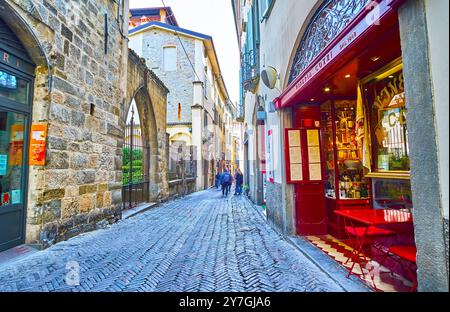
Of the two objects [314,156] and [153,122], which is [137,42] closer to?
[153,122]

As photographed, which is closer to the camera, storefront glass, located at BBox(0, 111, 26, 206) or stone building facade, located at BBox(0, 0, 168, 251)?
storefront glass, located at BBox(0, 111, 26, 206)

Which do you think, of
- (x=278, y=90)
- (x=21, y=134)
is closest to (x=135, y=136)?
(x=21, y=134)

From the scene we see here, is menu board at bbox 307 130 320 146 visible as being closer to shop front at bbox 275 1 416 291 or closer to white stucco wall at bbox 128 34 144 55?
shop front at bbox 275 1 416 291

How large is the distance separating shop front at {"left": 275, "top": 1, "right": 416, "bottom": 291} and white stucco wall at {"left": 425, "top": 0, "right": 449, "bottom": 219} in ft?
1.36

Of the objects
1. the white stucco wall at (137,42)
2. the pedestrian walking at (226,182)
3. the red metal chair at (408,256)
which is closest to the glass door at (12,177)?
the red metal chair at (408,256)

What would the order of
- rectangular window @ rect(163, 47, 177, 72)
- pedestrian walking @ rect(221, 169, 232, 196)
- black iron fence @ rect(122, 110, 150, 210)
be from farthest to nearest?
rectangular window @ rect(163, 47, 177, 72), pedestrian walking @ rect(221, 169, 232, 196), black iron fence @ rect(122, 110, 150, 210)

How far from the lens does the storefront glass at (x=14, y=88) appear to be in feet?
12.6

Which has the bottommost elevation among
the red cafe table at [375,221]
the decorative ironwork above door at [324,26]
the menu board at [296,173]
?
the red cafe table at [375,221]

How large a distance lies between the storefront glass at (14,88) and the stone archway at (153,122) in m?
4.17

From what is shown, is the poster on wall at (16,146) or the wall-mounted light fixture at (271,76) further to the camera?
the wall-mounted light fixture at (271,76)

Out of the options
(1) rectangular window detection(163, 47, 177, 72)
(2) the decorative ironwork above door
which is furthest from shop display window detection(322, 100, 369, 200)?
(1) rectangular window detection(163, 47, 177, 72)

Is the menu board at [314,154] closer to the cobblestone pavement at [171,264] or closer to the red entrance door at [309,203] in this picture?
the red entrance door at [309,203]

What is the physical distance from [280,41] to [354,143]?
2.60m

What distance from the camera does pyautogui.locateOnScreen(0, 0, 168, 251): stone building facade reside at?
416 centimetres
